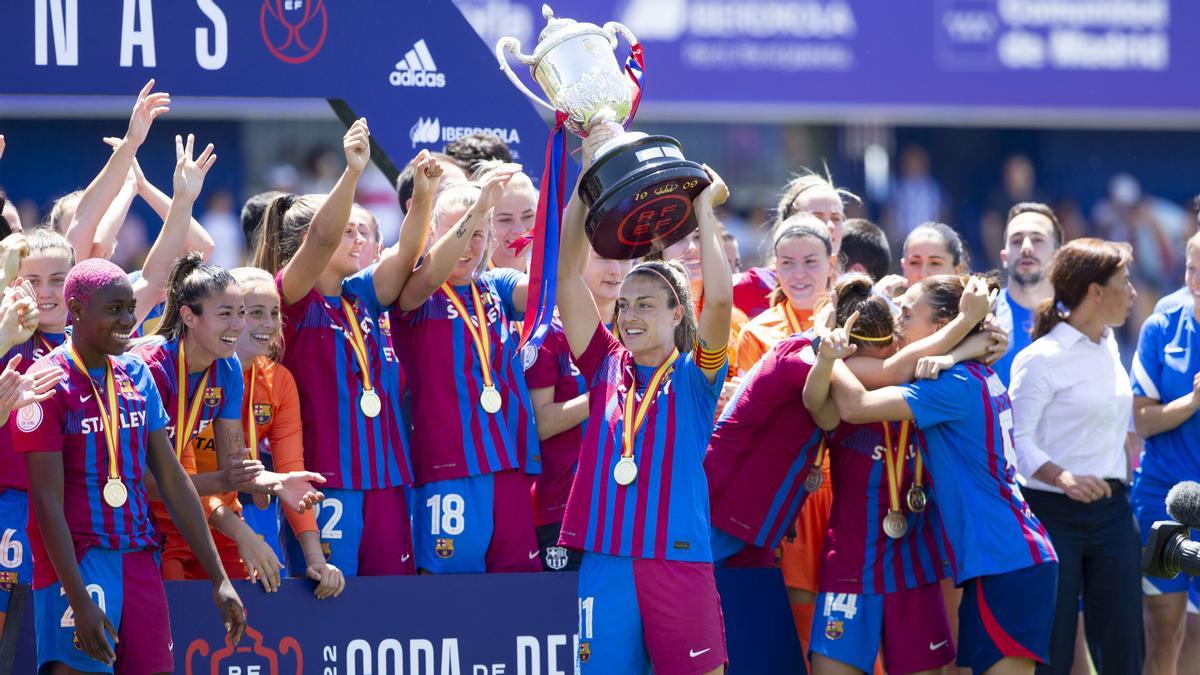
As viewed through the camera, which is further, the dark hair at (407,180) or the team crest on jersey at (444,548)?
the dark hair at (407,180)

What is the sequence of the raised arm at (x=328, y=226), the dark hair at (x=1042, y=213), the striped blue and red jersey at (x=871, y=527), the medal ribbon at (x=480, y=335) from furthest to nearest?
the dark hair at (x=1042, y=213) < the medal ribbon at (x=480, y=335) < the striped blue and red jersey at (x=871, y=527) < the raised arm at (x=328, y=226)

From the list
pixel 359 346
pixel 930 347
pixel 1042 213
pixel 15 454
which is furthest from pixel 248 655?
pixel 1042 213

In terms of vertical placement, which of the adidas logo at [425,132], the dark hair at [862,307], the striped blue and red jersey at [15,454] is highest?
the adidas logo at [425,132]

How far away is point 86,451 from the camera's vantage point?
4512mm

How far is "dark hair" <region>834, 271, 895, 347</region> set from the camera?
5293 millimetres

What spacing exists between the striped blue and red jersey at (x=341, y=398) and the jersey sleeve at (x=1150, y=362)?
9.83 feet

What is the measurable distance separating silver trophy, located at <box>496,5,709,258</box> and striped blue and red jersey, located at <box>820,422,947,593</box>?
1.04 meters

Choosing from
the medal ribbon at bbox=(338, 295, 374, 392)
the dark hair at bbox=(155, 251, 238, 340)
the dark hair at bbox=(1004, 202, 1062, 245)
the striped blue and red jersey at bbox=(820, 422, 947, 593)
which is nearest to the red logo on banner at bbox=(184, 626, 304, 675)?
the medal ribbon at bbox=(338, 295, 374, 392)

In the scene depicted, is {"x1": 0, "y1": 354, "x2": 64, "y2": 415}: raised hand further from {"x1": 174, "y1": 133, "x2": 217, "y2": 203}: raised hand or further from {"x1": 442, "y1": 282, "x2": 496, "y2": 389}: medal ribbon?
{"x1": 442, "y1": 282, "x2": 496, "y2": 389}: medal ribbon

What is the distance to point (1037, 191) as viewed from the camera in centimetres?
1379

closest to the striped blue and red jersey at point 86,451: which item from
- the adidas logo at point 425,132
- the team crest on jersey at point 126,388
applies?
the team crest on jersey at point 126,388

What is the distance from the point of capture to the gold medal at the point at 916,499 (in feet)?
17.3

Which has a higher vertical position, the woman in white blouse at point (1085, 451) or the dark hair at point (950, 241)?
the dark hair at point (950, 241)

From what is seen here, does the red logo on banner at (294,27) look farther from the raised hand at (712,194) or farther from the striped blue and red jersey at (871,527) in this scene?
the striped blue and red jersey at (871,527)
